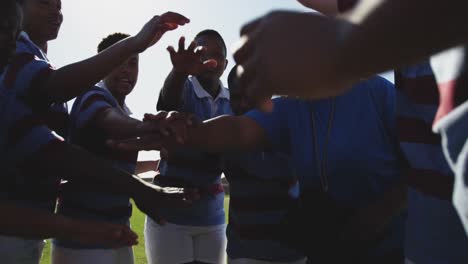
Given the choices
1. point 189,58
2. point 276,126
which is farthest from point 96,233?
point 189,58

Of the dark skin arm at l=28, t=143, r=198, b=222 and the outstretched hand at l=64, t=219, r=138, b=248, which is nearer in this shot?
the outstretched hand at l=64, t=219, r=138, b=248

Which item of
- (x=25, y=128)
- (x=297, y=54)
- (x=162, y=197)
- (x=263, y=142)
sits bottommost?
(x=162, y=197)

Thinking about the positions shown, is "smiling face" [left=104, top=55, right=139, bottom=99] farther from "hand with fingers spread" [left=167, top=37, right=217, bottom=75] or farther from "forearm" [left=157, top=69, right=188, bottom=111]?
"hand with fingers spread" [left=167, top=37, right=217, bottom=75]

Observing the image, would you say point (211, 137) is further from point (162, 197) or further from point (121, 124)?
point (121, 124)

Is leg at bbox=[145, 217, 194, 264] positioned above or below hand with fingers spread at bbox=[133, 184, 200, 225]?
below

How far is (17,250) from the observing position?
2062 mm

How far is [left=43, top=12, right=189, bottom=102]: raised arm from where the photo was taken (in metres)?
2.13

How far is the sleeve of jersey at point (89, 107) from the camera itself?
8.20ft

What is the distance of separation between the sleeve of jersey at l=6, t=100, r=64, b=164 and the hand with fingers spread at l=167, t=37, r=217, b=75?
967mm

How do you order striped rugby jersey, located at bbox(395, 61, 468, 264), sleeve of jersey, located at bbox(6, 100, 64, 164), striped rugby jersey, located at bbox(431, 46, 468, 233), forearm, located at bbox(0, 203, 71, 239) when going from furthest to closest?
1. sleeve of jersey, located at bbox(6, 100, 64, 164)
2. forearm, located at bbox(0, 203, 71, 239)
3. striped rugby jersey, located at bbox(395, 61, 468, 264)
4. striped rugby jersey, located at bbox(431, 46, 468, 233)

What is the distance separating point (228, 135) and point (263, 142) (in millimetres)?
165

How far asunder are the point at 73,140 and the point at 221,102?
1.44 m

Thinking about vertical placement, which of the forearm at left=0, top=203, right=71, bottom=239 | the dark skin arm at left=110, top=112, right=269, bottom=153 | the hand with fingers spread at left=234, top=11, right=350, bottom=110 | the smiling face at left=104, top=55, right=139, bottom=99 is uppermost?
the hand with fingers spread at left=234, top=11, right=350, bottom=110

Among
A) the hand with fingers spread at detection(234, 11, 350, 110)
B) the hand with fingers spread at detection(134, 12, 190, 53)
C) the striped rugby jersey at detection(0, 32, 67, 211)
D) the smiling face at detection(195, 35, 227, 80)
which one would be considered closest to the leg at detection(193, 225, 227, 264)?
the smiling face at detection(195, 35, 227, 80)
